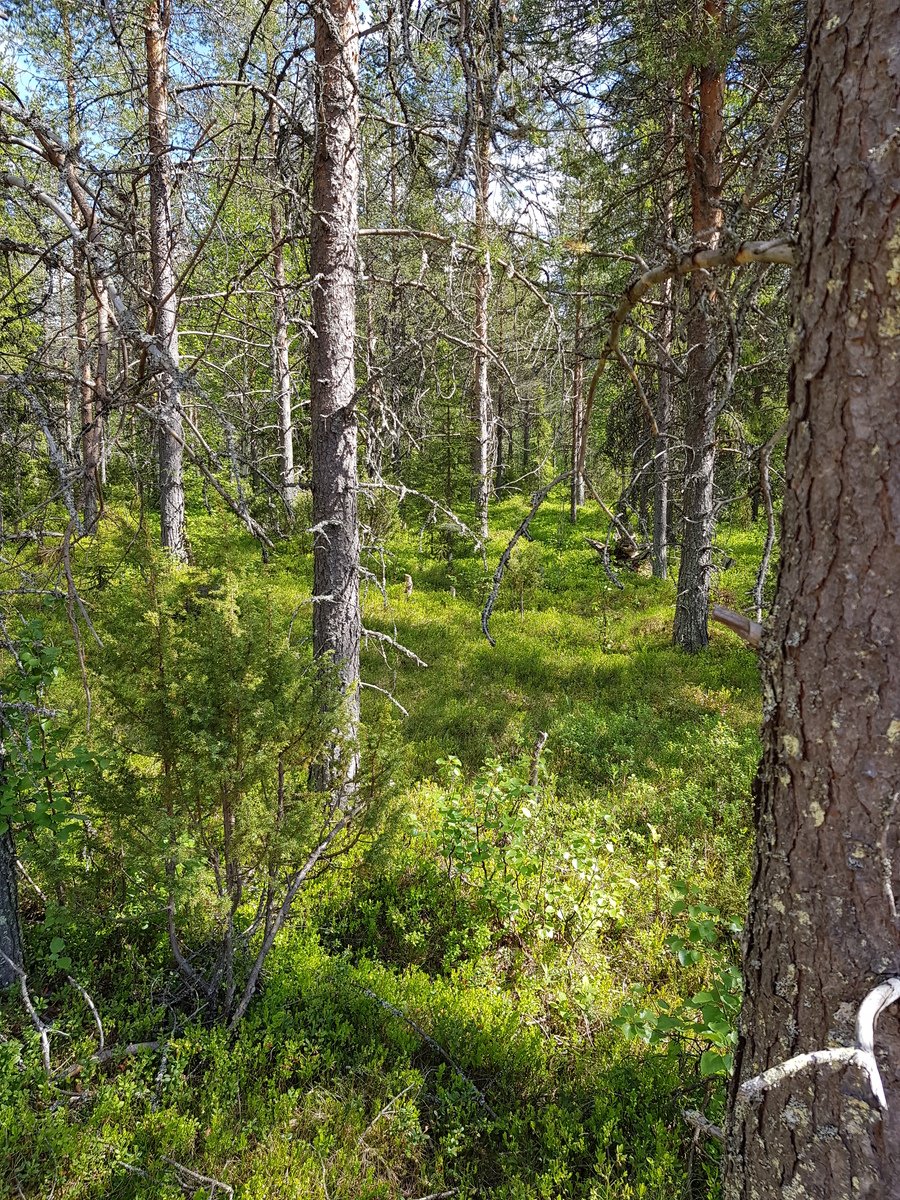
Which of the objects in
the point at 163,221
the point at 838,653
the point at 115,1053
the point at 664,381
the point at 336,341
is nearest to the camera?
the point at 838,653

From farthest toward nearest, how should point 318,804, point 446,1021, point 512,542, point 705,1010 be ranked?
point 446,1021 < point 318,804 < point 705,1010 < point 512,542

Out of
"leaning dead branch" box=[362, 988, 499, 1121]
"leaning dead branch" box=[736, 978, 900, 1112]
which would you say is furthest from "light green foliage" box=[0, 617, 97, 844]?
"leaning dead branch" box=[736, 978, 900, 1112]

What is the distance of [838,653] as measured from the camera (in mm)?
1354

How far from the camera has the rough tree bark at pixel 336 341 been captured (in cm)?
449

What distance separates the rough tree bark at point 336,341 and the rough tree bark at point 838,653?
10.7 feet

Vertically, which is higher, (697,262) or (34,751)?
(697,262)

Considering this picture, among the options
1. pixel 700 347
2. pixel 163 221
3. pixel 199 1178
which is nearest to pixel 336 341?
pixel 700 347

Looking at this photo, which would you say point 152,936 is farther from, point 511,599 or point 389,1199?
point 511,599

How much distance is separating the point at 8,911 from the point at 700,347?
6752 mm

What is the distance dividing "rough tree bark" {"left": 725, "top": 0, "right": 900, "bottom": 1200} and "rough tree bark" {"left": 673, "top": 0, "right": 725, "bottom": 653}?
4914mm

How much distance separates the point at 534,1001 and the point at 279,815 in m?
1.85

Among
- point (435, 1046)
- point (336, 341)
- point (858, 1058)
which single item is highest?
point (336, 341)

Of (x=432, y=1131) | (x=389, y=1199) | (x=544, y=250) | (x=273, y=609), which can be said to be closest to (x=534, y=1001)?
(x=432, y=1131)

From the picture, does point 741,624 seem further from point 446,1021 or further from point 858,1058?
point 446,1021
